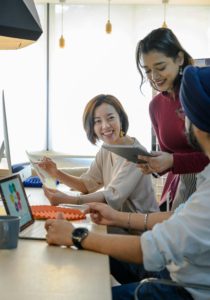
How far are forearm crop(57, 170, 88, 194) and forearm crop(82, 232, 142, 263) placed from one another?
108cm

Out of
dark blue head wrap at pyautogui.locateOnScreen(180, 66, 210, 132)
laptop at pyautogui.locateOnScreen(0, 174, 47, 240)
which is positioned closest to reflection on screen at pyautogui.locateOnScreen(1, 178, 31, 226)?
laptop at pyautogui.locateOnScreen(0, 174, 47, 240)

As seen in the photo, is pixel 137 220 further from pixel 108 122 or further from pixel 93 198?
pixel 108 122

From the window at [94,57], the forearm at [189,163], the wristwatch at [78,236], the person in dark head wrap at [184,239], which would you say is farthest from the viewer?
the window at [94,57]

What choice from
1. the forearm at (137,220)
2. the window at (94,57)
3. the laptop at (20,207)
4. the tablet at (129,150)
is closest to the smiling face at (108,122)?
the tablet at (129,150)

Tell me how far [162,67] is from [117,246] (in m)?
1.02

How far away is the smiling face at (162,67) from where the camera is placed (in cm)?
184

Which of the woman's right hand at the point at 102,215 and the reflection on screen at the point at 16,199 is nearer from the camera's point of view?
the reflection on screen at the point at 16,199

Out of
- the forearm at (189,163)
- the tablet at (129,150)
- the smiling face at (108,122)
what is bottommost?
the forearm at (189,163)

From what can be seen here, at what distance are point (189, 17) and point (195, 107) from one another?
13.2 feet

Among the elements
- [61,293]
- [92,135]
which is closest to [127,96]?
[92,135]

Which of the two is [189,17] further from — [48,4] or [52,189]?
[52,189]

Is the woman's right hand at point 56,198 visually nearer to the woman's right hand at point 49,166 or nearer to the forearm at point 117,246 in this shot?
the woman's right hand at point 49,166

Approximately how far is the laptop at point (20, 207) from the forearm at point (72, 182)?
0.74m

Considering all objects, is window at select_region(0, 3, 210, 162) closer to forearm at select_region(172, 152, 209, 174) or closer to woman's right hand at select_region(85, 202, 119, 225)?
forearm at select_region(172, 152, 209, 174)
